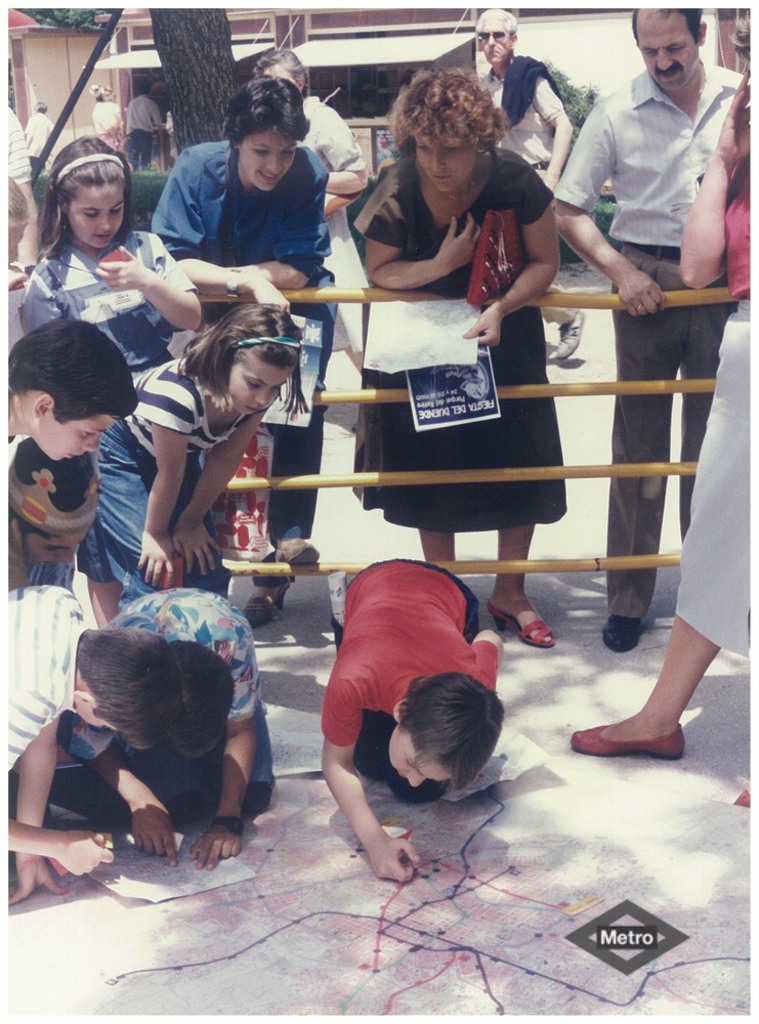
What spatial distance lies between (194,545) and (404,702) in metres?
0.77

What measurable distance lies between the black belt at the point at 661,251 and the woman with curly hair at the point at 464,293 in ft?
1.04

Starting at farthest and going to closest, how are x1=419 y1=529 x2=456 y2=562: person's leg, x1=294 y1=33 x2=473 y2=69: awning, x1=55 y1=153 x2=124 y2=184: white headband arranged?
x1=294 y1=33 x2=473 y2=69: awning → x1=419 y1=529 x2=456 y2=562: person's leg → x1=55 y1=153 x2=124 y2=184: white headband

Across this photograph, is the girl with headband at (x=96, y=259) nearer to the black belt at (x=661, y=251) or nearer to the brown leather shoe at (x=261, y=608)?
the brown leather shoe at (x=261, y=608)

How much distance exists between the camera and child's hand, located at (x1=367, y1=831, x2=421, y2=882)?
8.28 feet

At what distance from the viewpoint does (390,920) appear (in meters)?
2.41

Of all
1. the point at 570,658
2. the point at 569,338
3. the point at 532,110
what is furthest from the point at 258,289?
the point at 569,338

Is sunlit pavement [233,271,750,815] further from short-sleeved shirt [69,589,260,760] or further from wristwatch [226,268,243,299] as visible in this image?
wristwatch [226,268,243,299]

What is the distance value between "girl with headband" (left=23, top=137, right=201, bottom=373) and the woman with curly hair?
1.97 ft

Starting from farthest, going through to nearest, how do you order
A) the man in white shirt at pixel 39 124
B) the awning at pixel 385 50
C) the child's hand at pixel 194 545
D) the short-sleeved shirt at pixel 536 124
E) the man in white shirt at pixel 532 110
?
1. the man in white shirt at pixel 39 124
2. the short-sleeved shirt at pixel 536 124
3. the man in white shirt at pixel 532 110
4. the awning at pixel 385 50
5. the child's hand at pixel 194 545

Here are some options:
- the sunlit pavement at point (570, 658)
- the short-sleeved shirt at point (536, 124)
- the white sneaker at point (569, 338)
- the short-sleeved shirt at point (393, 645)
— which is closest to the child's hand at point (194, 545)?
the short-sleeved shirt at point (393, 645)

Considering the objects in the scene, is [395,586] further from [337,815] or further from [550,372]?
[550,372]

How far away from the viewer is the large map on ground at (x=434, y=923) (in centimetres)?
221

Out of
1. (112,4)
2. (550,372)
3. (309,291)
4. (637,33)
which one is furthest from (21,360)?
(550,372)

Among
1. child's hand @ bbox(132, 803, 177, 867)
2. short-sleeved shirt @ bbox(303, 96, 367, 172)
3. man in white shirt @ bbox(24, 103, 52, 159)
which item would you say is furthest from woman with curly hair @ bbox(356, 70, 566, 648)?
man in white shirt @ bbox(24, 103, 52, 159)
